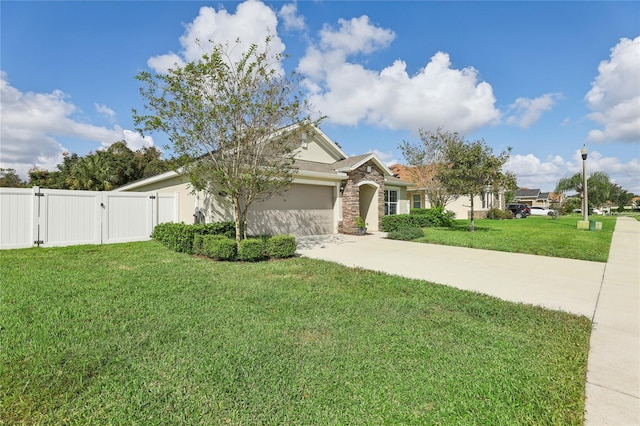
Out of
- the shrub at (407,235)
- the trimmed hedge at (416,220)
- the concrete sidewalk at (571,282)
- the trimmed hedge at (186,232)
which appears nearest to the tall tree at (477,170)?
the trimmed hedge at (416,220)

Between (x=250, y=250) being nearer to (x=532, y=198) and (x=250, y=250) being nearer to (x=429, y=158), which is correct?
(x=429, y=158)

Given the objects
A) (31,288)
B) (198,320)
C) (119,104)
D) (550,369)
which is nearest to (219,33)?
(119,104)

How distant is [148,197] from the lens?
11930 mm

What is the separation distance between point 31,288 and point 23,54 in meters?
9.10

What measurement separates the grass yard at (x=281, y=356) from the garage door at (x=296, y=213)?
7.17 meters

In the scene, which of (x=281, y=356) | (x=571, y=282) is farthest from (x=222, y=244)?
(x=571, y=282)

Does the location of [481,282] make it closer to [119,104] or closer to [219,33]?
[219,33]

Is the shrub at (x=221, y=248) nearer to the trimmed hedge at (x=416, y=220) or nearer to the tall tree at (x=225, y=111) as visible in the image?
the tall tree at (x=225, y=111)

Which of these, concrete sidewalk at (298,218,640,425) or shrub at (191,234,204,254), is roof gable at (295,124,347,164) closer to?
concrete sidewalk at (298,218,640,425)

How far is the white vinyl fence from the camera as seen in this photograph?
9.44 metres

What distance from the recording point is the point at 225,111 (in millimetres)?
8180

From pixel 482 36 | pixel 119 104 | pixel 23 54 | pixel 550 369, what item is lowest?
pixel 550 369

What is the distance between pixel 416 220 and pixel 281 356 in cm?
1609

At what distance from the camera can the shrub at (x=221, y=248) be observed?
810 cm
